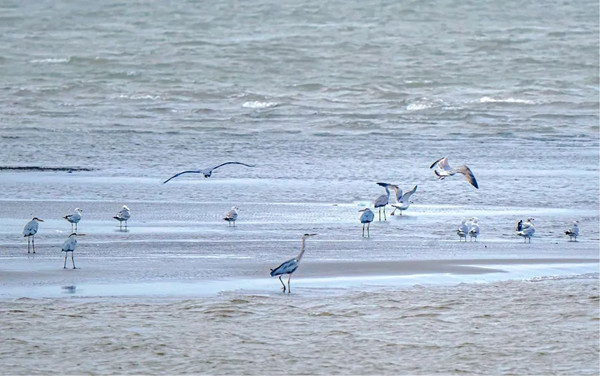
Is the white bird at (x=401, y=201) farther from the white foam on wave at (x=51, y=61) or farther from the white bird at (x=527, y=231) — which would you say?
the white foam on wave at (x=51, y=61)

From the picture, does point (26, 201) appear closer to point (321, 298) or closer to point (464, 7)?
point (321, 298)

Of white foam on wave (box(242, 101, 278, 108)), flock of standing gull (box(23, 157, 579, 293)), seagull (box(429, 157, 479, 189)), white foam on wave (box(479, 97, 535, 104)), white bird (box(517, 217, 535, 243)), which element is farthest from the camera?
white foam on wave (box(479, 97, 535, 104))

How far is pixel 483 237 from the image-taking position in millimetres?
10430

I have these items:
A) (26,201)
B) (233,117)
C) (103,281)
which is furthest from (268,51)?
(103,281)

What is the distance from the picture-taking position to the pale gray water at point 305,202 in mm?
6449

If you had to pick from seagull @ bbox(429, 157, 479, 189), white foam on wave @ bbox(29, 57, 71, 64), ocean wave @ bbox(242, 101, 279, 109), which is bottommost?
seagull @ bbox(429, 157, 479, 189)

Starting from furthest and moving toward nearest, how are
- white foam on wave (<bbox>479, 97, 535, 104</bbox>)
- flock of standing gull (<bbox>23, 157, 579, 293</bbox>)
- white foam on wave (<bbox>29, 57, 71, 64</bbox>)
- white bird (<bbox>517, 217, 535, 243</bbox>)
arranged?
white foam on wave (<bbox>29, 57, 71, 64</bbox>), white foam on wave (<bbox>479, 97, 535, 104</bbox>), white bird (<bbox>517, 217, 535, 243</bbox>), flock of standing gull (<bbox>23, 157, 579, 293</bbox>)

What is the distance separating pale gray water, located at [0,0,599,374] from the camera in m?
6.45

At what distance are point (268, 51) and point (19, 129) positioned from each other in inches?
664

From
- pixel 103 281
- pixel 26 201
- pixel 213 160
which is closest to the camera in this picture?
pixel 103 281

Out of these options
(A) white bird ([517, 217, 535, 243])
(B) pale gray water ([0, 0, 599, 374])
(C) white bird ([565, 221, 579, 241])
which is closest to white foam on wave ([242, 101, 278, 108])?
(B) pale gray water ([0, 0, 599, 374])

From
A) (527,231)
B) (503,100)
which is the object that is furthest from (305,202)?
(503,100)

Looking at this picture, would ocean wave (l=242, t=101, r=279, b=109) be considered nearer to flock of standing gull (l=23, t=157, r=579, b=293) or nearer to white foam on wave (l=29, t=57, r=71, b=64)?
white foam on wave (l=29, t=57, r=71, b=64)

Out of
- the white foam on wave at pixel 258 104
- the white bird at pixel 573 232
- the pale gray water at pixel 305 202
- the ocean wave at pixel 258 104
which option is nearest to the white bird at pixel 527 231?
the pale gray water at pixel 305 202
